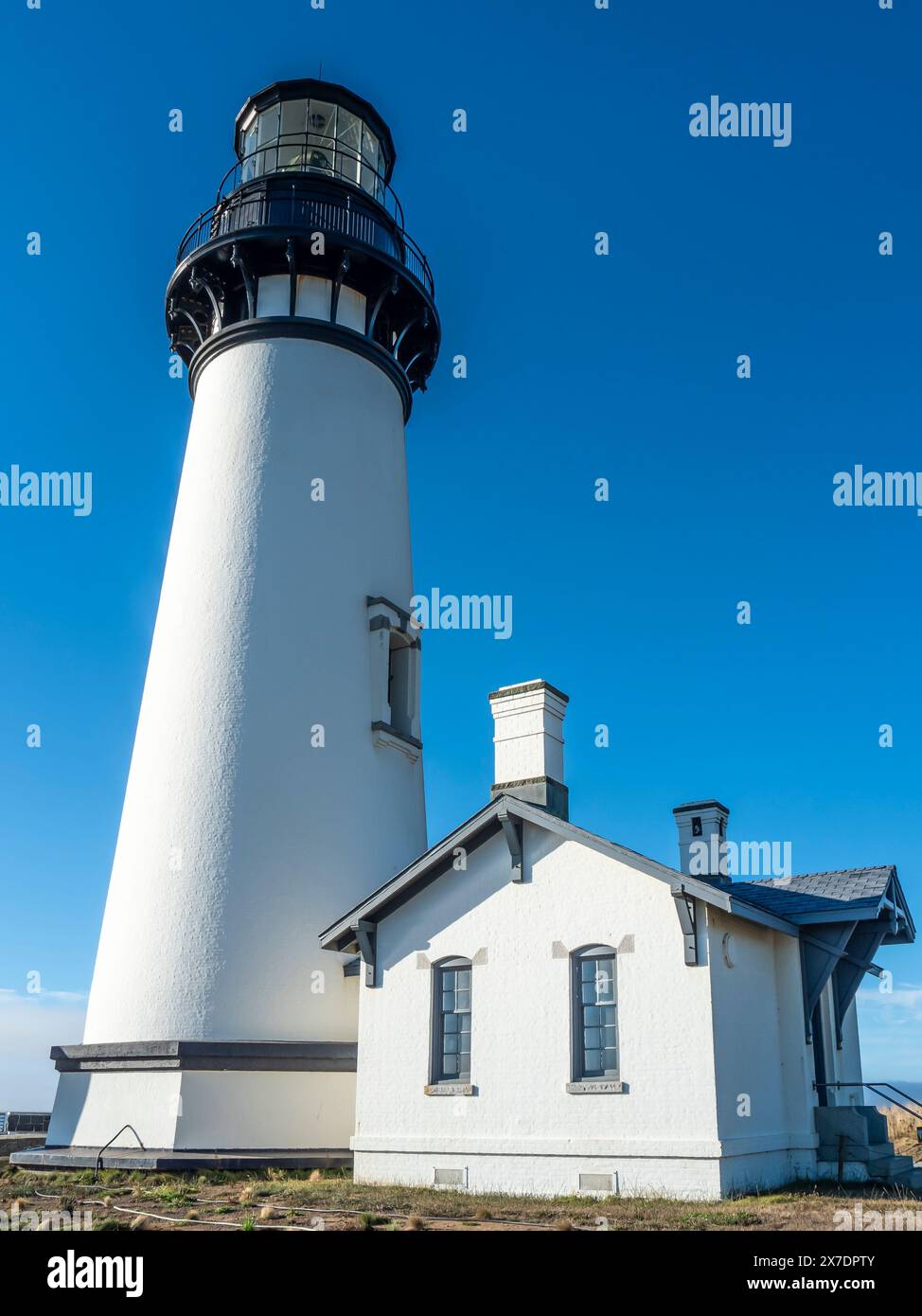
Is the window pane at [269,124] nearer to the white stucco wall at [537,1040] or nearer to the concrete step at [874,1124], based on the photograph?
the white stucco wall at [537,1040]

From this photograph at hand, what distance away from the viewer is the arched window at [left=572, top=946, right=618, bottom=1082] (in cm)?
1372

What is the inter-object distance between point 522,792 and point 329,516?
5723mm

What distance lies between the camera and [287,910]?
53.4 ft

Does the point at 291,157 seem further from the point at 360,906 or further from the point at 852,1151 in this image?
the point at 852,1151

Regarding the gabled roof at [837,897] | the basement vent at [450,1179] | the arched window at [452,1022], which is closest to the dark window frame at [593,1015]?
the arched window at [452,1022]

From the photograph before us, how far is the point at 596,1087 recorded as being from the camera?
13.4 m

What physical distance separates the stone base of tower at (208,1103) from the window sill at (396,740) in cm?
459

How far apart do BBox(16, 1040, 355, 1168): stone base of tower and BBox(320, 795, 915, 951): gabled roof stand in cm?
174

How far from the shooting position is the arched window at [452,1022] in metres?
14.8

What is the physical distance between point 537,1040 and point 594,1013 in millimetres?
784

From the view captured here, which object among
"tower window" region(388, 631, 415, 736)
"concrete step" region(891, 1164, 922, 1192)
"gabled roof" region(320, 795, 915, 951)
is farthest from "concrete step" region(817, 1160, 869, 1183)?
"tower window" region(388, 631, 415, 736)

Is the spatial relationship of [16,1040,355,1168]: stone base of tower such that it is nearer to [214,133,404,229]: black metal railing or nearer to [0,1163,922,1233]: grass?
[0,1163,922,1233]: grass

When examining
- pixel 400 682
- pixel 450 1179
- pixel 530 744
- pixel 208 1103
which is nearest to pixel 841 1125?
pixel 450 1179

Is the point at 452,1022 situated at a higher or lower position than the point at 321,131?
lower
